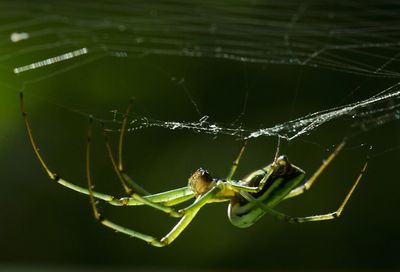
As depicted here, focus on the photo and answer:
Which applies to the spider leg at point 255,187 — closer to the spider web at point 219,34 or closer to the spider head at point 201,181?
the spider head at point 201,181

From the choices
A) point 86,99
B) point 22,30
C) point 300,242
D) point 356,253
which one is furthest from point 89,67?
point 356,253

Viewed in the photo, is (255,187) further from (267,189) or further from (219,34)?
(219,34)

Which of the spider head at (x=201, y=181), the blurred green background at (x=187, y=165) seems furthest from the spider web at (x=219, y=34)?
the spider head at (x=201, y=181)

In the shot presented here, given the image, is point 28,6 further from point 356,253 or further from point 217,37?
point 356,253

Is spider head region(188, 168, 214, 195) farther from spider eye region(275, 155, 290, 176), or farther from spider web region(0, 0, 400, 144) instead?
spider web region(0, 0, 400, 144)

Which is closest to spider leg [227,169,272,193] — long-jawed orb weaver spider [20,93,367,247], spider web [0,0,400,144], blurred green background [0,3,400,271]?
long-jawed orb weaver spider [20,93,367,247]

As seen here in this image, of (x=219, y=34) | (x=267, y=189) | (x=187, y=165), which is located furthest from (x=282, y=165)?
(x=187, y=165)

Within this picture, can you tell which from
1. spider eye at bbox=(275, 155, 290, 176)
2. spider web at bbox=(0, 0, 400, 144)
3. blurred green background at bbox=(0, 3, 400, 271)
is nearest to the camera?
spider eye at bbox=(275, 155, 290, 176)
